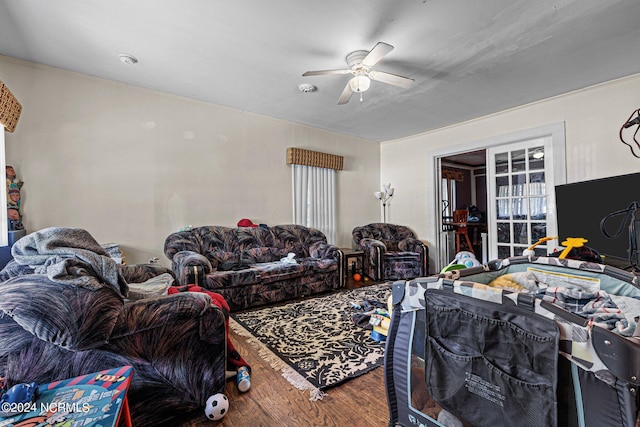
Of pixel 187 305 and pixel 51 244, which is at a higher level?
pixel 51 244

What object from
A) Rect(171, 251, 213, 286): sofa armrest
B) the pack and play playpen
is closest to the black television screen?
the pack and play playpen

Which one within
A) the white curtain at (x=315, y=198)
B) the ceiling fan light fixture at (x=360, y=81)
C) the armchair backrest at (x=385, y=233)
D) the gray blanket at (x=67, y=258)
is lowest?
the armchair backrest at (x=385, y=233)

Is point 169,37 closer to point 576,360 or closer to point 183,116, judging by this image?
point 183,116

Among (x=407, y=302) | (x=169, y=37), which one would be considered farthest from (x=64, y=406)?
(x=169, y=37)

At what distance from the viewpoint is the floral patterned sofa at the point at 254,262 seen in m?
2.92

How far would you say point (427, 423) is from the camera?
111 centimetres

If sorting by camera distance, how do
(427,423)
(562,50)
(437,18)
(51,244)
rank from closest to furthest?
(427,423) < (51,244) < (437,18) < (562,50)

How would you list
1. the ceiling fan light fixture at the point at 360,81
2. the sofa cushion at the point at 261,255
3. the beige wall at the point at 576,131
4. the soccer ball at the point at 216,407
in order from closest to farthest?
the soccer ball at the point at 216,407 < the ceiling fan light fixture at the point at 360,81 < the beige wall at the point at 576,131 < the sofa cushion at the point at 261,255

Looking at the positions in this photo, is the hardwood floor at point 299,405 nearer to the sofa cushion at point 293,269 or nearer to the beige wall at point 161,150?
the sofa cushion at point 293,269

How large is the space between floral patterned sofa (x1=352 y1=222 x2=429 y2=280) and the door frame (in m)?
0.34

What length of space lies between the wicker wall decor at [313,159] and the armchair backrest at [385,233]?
47.4 inches

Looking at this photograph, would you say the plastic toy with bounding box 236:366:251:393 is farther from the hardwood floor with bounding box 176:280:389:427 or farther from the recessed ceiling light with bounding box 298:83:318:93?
the recessed ceiling light with bounding box 298:83:318:93

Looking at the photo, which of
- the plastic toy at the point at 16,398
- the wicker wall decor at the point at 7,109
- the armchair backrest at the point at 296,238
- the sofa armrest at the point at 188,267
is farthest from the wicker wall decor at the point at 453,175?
the plastic toy at the point at 16,398

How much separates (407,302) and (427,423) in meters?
0.48
